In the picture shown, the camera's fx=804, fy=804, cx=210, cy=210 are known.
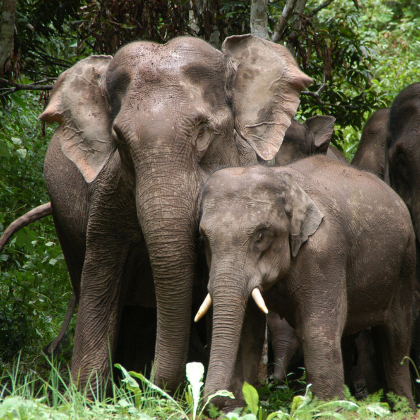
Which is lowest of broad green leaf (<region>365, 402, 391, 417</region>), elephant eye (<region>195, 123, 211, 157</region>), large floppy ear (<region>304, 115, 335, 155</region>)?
broad green leaf (<region>365, 402, 391, 417</region>)

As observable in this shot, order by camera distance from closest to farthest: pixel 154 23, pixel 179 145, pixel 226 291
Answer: pixel 226 291, pixel 179 145, pixel 154 23

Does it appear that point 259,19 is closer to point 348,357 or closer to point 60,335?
point 348,357

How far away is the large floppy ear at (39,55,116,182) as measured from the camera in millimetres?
4949

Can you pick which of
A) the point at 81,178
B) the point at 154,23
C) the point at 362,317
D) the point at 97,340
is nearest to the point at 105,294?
the point at 97,340

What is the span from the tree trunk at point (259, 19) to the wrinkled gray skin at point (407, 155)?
3.97 ft

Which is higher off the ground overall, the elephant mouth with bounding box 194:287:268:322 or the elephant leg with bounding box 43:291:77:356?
the elephant mouth with bounding box 194:287:268:322

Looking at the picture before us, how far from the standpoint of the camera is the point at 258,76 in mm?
5098

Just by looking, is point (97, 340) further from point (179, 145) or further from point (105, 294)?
point (179, 145)

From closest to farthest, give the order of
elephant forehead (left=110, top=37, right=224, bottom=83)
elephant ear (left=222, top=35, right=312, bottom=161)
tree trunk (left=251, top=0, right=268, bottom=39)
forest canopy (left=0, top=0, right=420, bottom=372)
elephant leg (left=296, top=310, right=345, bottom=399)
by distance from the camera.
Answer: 1. elephant leg (left=296, top=310, right=345, bottom=399)
2. elephant forehead (left=110, top=37, right=224, bottom=83)
3. elephant ear (left=222, top=35, right=312, bottom=161)
4. tree trunk (left=251, top=0, right=268, bottom=39)
5. forest canopy (left=0, top=0, right=420, bottom=372)

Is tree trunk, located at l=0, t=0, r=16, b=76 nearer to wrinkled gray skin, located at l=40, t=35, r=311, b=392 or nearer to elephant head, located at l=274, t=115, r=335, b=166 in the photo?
wrinkled gray skin, located at l=40, t=35, r=311, b=392

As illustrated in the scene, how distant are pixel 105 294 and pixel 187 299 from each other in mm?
958

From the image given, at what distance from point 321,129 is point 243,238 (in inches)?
116

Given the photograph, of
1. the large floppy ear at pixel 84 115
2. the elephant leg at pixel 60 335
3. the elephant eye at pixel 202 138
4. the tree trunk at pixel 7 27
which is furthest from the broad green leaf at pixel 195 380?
the tree trunk at pixel 7 27

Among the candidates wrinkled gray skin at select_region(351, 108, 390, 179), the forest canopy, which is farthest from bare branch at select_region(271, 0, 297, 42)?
wrinkled gray skin at select_region(351, 108, 390, 179)
